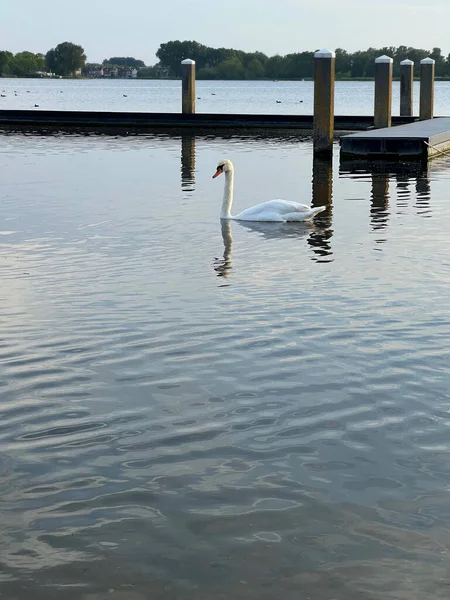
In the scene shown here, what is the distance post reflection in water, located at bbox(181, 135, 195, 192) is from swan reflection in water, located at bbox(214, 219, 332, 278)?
14.8 ft

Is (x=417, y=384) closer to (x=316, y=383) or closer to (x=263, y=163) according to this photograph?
(x=316, y=383)

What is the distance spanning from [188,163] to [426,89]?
11.8 meters

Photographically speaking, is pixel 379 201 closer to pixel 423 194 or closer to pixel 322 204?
pixel 322 204

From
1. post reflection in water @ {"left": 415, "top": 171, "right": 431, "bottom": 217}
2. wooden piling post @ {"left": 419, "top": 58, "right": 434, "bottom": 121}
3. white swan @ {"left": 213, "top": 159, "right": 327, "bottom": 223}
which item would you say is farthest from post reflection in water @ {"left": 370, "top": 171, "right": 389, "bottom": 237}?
wooden piling post @ {"left": 419, "top": 58, "right": 434, "bottom": 121}

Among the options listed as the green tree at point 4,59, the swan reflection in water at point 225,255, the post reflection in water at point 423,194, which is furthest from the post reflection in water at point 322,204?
the green tree at point 4,59

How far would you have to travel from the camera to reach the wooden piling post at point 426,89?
32.2 metres

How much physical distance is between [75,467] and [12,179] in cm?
1492

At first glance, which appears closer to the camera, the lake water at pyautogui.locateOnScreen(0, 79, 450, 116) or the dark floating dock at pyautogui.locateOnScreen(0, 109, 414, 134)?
the dark floating dock at pyautogui.locateOnScreen(0, 109, 414, 134)

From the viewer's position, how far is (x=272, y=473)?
195 inches

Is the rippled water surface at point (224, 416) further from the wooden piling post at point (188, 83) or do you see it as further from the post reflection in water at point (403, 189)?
the wooden piling post at point (188, 83)

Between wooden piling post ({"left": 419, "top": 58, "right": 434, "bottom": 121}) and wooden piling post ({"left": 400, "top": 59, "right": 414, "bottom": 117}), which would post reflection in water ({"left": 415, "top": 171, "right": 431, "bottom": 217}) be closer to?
wooden piling post ({"left": 419, "top": 58, "right": 434, "bottom": 121})

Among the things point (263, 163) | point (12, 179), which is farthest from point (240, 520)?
point (263, 163)

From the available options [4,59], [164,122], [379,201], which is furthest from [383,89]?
[4,59]

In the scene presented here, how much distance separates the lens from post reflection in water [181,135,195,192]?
18.7 m
